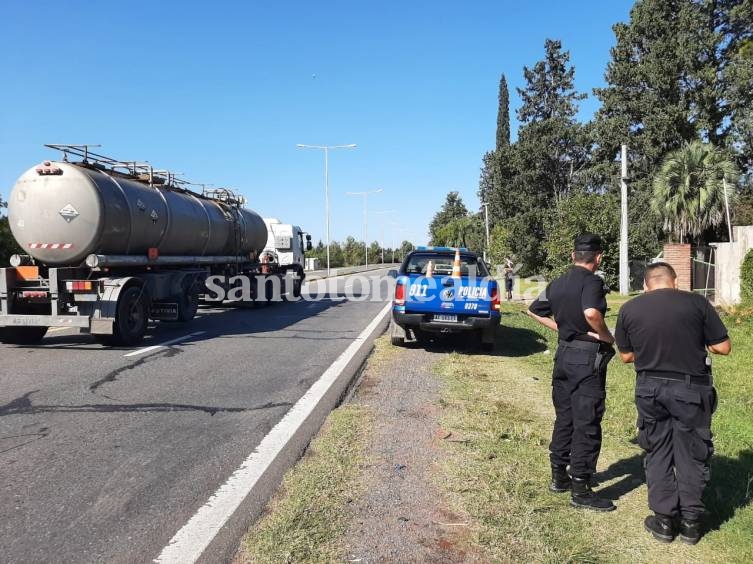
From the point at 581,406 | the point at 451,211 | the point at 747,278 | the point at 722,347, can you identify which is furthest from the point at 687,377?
the point at 451,211

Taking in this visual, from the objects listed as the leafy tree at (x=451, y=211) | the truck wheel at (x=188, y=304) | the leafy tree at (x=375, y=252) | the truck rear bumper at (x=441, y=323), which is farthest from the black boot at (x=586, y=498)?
the leafy tree at (x=451, y=211)

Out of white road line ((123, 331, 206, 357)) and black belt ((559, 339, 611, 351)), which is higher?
black belt ((559, 339, 611, 351))

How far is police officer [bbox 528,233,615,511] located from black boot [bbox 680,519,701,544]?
0.49 metres

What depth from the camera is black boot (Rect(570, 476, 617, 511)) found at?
3.86 m

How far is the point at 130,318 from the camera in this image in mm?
10891

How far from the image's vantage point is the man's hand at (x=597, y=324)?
13.0ft

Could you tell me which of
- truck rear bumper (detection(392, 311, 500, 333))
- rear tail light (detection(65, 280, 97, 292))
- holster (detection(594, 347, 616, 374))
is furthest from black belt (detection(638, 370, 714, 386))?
rear tail light (detection(65, 280, 97, 292))

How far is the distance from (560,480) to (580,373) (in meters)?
0.79

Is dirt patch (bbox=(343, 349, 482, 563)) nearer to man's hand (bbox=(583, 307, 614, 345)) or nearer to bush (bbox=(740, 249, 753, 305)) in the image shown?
man's hand (bbox=(583, 307, 614, 345))

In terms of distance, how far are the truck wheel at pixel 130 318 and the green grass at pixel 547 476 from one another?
591 centimetres

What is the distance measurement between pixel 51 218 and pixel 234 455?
743cm

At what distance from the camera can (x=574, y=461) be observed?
398 centimetres

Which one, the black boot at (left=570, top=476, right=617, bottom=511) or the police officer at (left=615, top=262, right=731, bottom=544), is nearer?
the police officer at (left=615, top=262, right=731, bottom=544)

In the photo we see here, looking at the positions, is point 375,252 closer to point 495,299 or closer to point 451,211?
point 451,211
